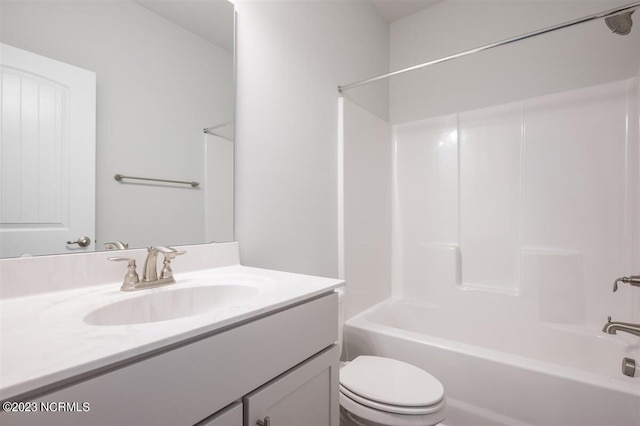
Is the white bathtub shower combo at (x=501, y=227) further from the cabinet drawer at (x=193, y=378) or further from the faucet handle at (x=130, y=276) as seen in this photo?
the faucet handle at (x=130, y=276)

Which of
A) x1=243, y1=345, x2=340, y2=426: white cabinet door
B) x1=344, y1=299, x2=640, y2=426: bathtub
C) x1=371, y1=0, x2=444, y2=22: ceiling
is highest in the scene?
x1=371, y1=0, x2=444, y2=22: ceiling

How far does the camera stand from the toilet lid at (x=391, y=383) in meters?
1.04

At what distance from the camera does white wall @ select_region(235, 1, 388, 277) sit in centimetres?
123

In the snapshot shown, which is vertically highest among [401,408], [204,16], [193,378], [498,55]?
[498,55]

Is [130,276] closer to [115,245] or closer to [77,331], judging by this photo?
[115,245]

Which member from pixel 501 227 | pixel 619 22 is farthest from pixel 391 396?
pixel 619 22

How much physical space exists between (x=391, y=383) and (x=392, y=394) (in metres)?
0.07

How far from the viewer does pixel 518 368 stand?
3.81ft

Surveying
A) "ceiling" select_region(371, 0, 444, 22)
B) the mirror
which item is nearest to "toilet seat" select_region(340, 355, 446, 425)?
the mirror

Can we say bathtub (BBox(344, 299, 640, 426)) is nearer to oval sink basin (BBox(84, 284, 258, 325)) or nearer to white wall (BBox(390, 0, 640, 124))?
oval sink basin (BBox(84, 284, 258, 325))

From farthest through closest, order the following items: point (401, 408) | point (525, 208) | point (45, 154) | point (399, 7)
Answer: point (399, 7) < point (525, 208) < point (401, 408) < point (45, 154)

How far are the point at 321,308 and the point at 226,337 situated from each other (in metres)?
0.31

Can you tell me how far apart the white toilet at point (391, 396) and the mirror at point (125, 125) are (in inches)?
30.1

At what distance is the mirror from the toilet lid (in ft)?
2.47
